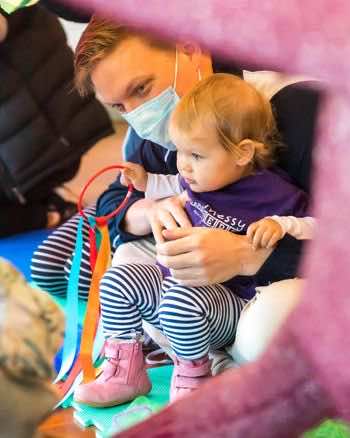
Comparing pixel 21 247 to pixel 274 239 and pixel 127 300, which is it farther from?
pixel 274 239

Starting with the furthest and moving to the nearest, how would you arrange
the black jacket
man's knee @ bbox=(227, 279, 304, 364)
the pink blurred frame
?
the black jacket, man's knee @ bbox=(227, 279, 304, 364), the pink blurred frame

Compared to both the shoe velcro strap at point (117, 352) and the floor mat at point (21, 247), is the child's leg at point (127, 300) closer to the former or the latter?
the shoe velcro strap at point (117, 352)

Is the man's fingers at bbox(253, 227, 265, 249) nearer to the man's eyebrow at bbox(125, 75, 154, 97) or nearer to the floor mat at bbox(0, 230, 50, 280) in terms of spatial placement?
the man's eyebrow at bbox(125, 75, 154, 97)

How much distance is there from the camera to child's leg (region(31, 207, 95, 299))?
1.04 m

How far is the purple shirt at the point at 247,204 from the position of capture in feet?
2.67

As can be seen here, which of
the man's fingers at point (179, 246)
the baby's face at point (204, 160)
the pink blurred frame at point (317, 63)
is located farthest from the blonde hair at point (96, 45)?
the pink blurred frame at point (317, 63)

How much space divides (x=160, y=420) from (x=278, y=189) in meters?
0.57

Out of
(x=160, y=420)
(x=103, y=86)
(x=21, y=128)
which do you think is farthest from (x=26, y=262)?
(x=160, y=420)

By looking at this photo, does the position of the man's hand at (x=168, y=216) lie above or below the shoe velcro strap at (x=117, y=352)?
above

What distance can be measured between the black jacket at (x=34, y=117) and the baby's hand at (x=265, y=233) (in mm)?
695

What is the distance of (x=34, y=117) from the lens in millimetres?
1380

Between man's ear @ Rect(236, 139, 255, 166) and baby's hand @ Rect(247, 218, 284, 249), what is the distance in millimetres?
78

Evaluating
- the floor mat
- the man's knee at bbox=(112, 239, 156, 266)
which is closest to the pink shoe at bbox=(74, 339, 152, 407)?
the man's knee at bbox=(112, 239, 156, 266)

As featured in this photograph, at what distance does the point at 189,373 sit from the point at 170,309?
7 centimetres
